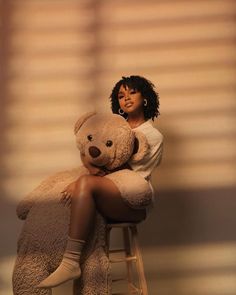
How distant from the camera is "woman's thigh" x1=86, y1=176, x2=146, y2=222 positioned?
54.5 inches

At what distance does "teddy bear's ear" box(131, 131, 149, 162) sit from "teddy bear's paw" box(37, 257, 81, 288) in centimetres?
37

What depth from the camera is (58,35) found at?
211 centimetres

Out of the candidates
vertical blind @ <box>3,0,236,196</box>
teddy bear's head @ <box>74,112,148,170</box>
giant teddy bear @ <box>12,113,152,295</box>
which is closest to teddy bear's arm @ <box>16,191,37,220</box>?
giant teddy bear @ <box>12,113,152,295</box>

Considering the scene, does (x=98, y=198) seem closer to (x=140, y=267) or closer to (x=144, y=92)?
(x=140, y=267)

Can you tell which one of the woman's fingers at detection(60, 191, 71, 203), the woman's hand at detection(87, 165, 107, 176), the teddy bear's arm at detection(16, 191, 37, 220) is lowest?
the teddy bear's arm at detection(16, 191, 37, 220)

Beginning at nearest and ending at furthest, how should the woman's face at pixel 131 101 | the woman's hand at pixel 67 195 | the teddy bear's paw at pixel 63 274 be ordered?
the teddy bear's paw at pixel 63 274 < the woman's hand at pixel 67 195 < the woman's face at pixel 131 101

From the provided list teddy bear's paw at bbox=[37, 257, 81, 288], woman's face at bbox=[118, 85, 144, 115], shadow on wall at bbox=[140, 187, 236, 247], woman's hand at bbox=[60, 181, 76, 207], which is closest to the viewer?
teddy bear's paw at bbox=[37, 257, 81, 288]

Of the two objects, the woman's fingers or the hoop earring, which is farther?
the hoop earring

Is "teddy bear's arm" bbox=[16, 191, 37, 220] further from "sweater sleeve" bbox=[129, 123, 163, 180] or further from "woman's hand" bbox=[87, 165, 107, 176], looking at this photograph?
"sweater sleeve" bbox=[129, 123, 163, 180]

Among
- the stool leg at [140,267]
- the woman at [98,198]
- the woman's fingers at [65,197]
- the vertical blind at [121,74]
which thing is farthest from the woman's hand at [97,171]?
the vertical blind at [121,74]

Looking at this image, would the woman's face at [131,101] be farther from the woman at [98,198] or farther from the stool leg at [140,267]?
the stool leg at [140,267]

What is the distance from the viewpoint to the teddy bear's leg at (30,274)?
1.34 metres

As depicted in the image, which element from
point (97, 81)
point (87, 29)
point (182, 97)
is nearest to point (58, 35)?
point (87, 29)

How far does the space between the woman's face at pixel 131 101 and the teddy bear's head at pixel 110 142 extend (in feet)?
0.46
